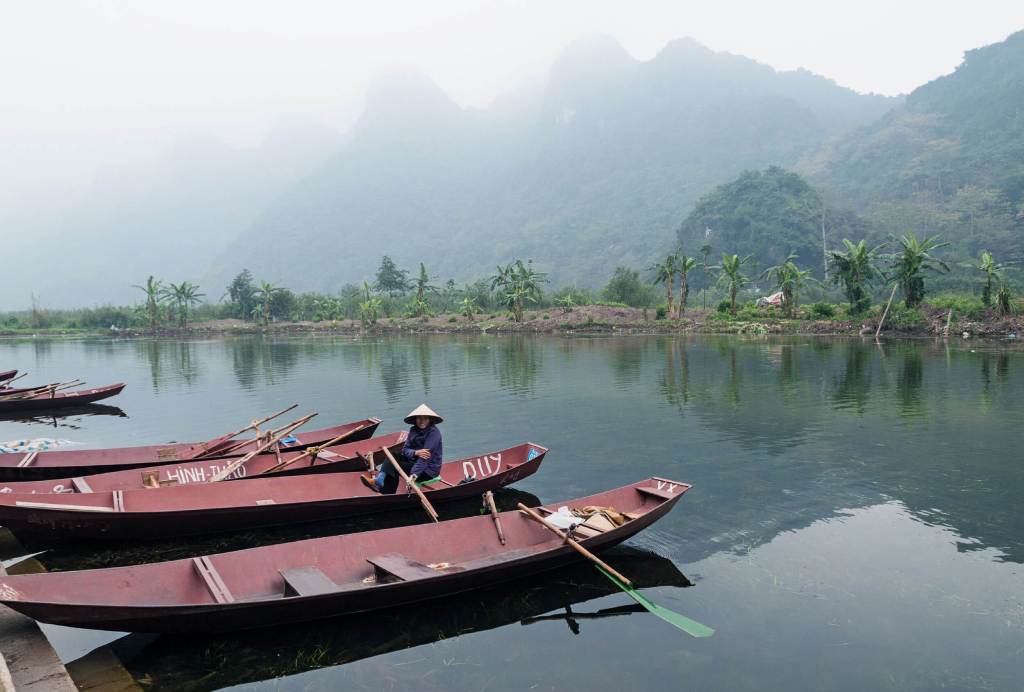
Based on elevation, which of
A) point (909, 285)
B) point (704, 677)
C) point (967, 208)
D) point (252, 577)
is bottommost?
point (704, 677)

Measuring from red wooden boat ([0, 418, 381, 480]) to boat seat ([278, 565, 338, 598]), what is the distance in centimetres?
569

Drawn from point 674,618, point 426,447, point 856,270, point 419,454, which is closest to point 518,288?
point 856,270

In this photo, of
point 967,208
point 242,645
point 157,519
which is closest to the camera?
point 242,645

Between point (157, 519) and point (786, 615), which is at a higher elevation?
point (157, 519)

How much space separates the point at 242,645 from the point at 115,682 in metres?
1.17

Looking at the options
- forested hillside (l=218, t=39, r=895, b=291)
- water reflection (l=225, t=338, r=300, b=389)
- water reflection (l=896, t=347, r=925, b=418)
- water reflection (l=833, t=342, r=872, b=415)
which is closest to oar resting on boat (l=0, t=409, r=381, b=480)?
water reflection (l=225, t=338, r=300, b=389)

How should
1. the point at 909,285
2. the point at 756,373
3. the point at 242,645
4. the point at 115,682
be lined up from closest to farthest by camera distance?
the point at 115,682
the point at 242,645
the point at 756,373
the point at 909,285

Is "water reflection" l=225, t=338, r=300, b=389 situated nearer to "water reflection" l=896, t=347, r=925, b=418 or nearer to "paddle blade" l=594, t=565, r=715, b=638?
"paddle blade" l=594, t=565, r=715, b=638

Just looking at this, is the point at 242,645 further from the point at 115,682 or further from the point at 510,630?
the point at 510,630

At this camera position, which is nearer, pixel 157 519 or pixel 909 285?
pixel 157 519

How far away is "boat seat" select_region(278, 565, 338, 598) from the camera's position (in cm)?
662

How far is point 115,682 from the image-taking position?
6.17 metres

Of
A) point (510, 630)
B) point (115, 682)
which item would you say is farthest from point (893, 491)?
point (115, 682)

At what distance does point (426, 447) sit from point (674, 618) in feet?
15.5
